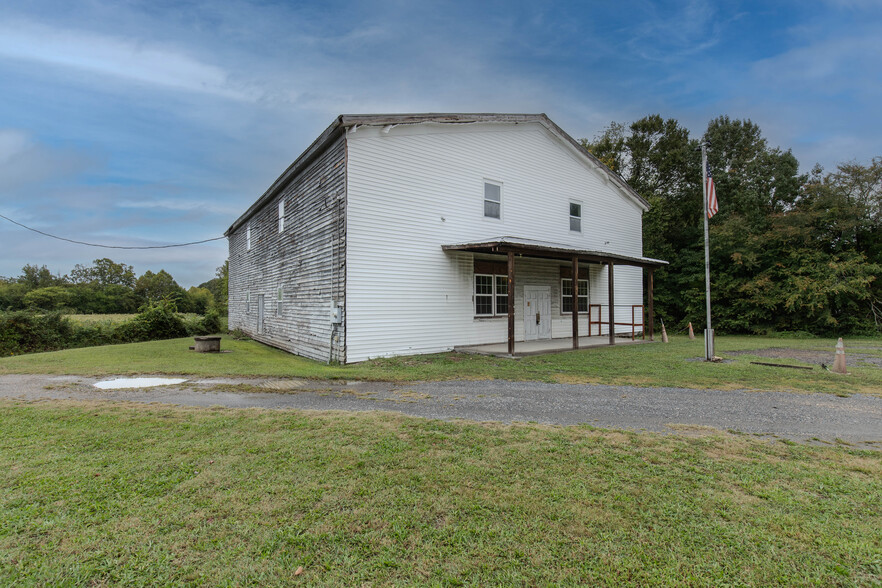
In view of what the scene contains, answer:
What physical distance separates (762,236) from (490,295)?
16.3 m

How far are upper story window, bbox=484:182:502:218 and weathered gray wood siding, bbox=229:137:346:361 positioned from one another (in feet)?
17.4

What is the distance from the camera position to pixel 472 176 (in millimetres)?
13781

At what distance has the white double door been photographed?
15438 mm

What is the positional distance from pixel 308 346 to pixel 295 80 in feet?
34.5

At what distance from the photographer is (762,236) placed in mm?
20688

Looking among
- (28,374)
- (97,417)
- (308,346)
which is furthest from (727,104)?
(28,374)

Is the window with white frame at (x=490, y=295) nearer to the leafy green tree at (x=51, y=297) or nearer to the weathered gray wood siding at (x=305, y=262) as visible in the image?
the weathered gray wood siding at (x=305, y=262)

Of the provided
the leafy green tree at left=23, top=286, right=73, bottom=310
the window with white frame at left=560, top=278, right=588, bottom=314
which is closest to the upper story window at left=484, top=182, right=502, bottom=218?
the window with white frame at left=560, top=278, right=588, bottom=314

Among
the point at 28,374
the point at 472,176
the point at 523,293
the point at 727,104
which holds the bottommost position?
the point at 28,374

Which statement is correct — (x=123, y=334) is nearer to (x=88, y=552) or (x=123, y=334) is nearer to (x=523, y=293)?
(x=523, y=293)

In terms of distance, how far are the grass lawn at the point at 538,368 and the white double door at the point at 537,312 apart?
9.00ft

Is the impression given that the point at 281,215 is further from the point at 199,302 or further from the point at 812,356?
the point at 199,302

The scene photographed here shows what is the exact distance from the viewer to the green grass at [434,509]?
7.70 feet

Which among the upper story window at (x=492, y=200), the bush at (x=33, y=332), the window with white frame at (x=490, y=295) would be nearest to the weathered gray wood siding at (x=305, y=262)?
the window with white frame at (x=490, y=295)
